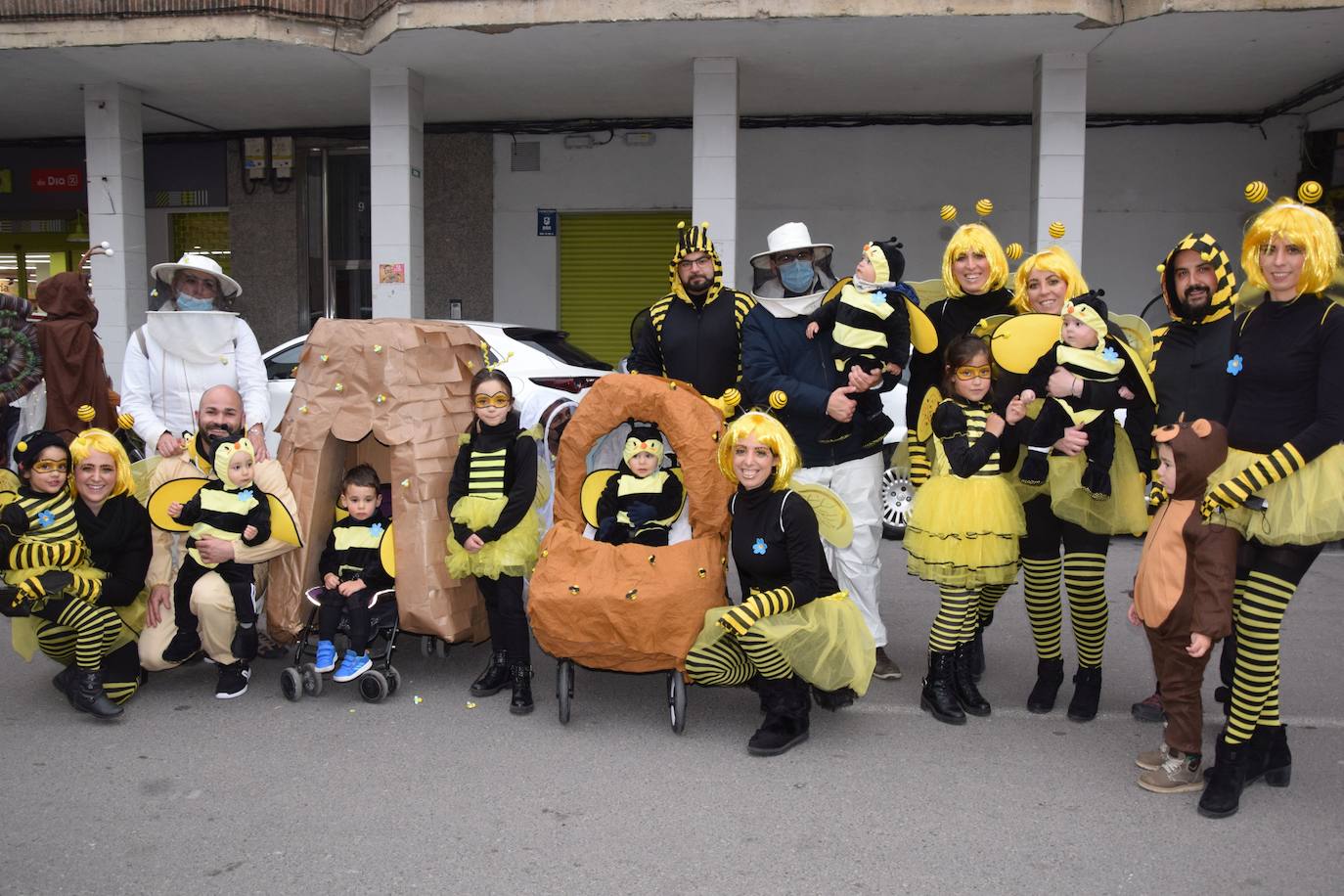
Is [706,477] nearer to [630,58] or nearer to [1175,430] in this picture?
[1175,430]

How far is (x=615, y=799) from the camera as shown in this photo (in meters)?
3.69

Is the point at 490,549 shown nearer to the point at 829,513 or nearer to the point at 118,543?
the point at 829,513

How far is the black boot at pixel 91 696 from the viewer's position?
443 cm

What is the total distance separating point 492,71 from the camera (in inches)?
442

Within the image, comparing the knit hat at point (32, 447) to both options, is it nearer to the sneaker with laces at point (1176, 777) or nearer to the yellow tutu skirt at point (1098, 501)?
the yellow tutu skirt at point (1098, 501)

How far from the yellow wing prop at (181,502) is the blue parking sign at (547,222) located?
10.1 metres

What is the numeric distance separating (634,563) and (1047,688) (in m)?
1.88

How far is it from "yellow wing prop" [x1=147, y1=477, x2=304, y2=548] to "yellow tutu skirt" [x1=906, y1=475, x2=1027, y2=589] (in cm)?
276

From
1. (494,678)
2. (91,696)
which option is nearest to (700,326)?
(494,678)

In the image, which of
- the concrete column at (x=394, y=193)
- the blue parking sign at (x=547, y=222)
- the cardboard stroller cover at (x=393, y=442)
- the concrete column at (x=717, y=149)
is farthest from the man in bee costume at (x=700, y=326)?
the blue parking sign at (x=547, y=222)

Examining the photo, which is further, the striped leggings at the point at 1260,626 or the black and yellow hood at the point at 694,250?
the black and yellow hood at the point at 694,250

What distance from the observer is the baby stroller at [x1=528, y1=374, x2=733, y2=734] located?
417 centimetres

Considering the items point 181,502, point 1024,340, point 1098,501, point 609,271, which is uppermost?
point 609,271

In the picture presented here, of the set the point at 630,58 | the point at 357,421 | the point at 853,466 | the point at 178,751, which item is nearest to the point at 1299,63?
the point at 630,58
